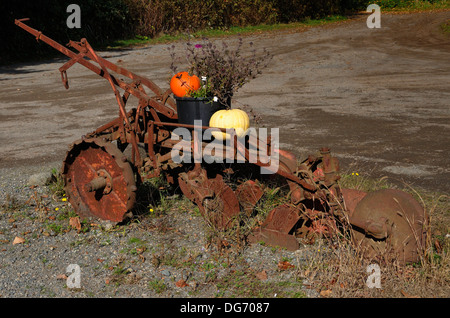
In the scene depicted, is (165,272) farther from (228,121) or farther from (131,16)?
(131,16)

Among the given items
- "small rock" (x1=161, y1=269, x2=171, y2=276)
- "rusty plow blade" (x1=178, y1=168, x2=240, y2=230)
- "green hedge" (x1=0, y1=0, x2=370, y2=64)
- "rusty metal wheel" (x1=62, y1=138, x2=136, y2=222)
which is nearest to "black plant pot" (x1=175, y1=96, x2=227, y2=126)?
"rusty plow blade" (x1=178, y1=168, x2=240, y2=230)

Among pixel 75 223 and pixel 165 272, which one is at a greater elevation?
pixel 75 223

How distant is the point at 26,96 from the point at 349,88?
7.15m

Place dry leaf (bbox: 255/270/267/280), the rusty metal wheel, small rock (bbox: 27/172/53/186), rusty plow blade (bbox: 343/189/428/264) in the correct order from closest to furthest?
rusty plow blade (bbox: 343/189/428/264)
dry leaf (bbox: 255/270/267/280)
the rusty metal wheel
small rock (bbox: 27/172/53/186)

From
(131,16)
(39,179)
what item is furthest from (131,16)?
(39,179)

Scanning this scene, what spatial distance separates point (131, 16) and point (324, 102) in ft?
41.5

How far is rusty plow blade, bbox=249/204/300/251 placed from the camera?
4.28 meters

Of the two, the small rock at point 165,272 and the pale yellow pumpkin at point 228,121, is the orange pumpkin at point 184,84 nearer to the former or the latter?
the pale yellow pumpkin at point 228,121

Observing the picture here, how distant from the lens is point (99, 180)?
457 cm

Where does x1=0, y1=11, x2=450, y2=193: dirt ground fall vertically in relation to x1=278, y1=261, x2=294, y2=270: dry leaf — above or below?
above

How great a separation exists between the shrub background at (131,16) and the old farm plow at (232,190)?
13.0 metres

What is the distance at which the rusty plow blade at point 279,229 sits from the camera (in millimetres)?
4281

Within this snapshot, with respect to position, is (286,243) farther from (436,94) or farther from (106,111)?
(436,94)

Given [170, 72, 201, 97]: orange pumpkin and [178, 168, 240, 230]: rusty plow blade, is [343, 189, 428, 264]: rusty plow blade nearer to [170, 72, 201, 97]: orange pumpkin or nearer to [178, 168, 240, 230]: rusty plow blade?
[178, 168, 240, 230]: rusty plow blade
